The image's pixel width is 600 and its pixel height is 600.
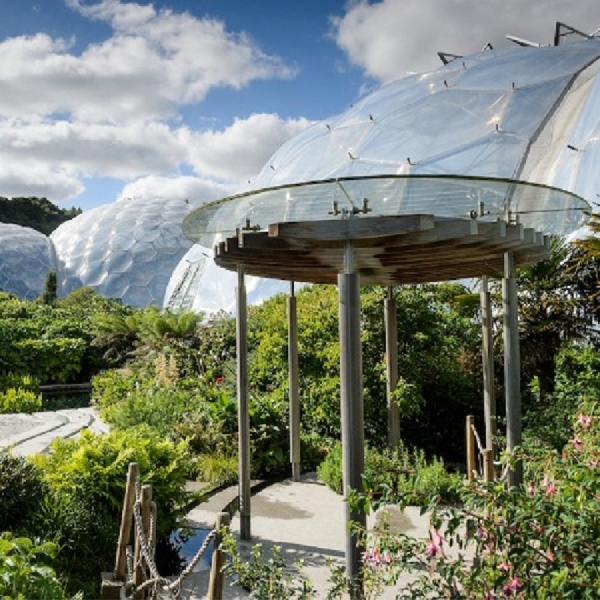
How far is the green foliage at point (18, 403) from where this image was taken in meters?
13.9

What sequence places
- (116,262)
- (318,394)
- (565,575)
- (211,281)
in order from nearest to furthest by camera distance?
(565,575)
(318,394)
(211,281)
(116,262)

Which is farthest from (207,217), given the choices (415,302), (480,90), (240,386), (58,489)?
(480,90)

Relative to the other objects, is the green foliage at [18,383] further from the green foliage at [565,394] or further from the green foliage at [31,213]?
the green foliage at [31,213]

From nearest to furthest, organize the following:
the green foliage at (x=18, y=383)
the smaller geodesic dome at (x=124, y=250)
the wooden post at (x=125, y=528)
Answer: the wooden post at (x=125, y=528) < the green foliage at (x=18, y=383) < the smaller geodesic dome at (x=124, y=250)

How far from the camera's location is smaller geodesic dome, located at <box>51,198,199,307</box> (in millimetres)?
48875

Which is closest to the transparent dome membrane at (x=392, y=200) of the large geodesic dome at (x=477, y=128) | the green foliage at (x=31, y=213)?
the large geodesic dome at (x=477, y=128)

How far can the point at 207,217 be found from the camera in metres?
5.94

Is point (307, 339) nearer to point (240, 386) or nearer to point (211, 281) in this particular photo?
point (240, 386)

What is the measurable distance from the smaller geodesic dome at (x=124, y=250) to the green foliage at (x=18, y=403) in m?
32.8

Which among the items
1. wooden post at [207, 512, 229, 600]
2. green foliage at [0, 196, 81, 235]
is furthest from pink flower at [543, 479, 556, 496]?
green foliage at [0, 196, 81, 235]

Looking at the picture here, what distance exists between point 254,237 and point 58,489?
8.16 ft

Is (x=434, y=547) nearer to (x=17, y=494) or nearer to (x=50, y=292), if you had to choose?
(x=17, y=494)

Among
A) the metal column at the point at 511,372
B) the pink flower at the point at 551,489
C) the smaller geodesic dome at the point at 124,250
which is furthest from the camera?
the smaller geodesic dome at the point at 124,250

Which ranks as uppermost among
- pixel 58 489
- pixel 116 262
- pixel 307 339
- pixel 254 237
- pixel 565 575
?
pixel 116 262
